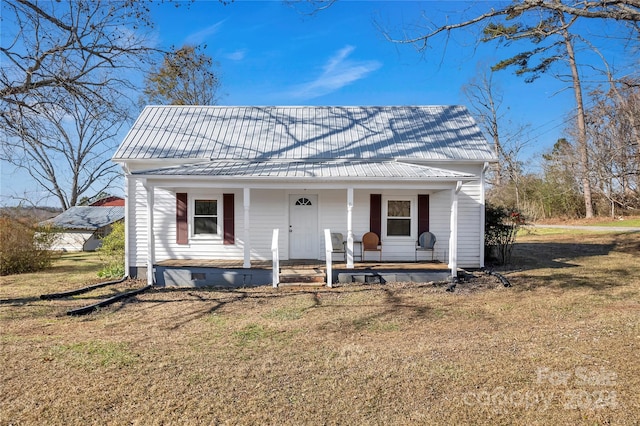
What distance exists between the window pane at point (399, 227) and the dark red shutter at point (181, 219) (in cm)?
604

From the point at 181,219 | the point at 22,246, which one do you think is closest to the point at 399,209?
the point at 181,219

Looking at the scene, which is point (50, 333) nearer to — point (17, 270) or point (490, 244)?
point (17, 270)

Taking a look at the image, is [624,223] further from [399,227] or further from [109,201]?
[109,201]

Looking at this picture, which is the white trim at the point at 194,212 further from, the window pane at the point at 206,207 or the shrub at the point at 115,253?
the shrub at the point at 115,253

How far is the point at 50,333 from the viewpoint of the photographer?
594 cm

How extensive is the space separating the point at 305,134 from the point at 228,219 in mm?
3808

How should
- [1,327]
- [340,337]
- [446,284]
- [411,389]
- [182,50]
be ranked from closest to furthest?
[411,389]
[340,337]
[1,327]
[182,50]
[446,284]

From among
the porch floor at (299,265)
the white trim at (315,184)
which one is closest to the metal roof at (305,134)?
the white trim at (315,184)

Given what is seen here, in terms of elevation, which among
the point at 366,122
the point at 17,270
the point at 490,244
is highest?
the point at 366,122

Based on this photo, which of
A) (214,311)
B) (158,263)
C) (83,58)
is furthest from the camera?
(158,263)

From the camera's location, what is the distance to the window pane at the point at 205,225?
11.1 m

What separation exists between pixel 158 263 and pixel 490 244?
10598mm

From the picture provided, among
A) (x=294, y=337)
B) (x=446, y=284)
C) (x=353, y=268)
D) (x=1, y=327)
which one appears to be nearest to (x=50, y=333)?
(x=1, y=327)

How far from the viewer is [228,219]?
1111 centimetres
